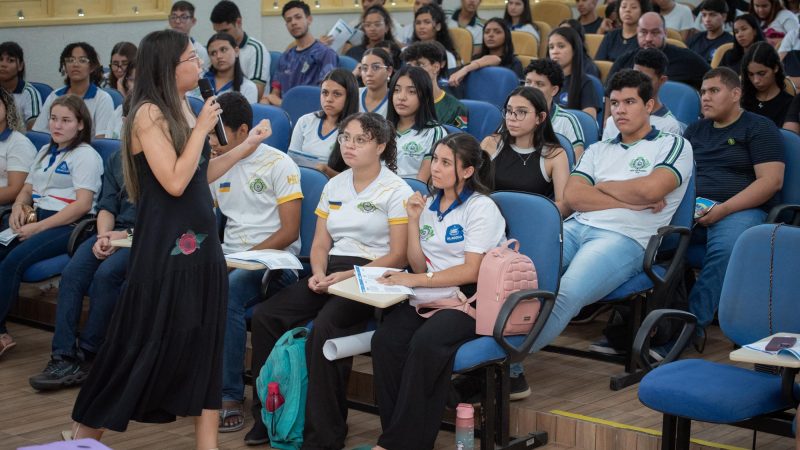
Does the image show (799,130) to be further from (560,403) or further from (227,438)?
(227,438)

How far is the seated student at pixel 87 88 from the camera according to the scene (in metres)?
6.14

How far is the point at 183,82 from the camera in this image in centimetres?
Result: 302

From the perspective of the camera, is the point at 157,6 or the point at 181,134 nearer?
the point at 181,134

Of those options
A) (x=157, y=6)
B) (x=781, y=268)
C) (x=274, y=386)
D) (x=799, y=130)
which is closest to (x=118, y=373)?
(x=274, y=386)

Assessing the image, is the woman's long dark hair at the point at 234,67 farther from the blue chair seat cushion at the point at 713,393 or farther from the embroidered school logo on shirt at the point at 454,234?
the blue chair seat cushion at the point at 713,393

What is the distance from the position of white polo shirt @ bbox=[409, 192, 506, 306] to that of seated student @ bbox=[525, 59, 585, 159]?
50.3 inches

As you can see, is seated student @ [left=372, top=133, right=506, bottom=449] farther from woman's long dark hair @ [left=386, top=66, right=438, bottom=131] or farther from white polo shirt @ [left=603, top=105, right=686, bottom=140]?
white polo shirt @ [left=603, top=105, right=686, bottom=140]

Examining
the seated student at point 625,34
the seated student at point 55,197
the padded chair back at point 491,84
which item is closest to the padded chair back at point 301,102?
the padded chair back at point 491,84

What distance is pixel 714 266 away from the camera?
4.09 metres

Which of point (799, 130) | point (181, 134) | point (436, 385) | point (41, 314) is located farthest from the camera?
point (41, 314)

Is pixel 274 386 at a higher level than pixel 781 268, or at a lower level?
lower

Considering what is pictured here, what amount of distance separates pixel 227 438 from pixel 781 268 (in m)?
1.95

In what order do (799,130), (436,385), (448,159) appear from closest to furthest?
(436,385)
(448,159)
(799,130)

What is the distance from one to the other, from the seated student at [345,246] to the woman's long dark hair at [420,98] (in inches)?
27.0
